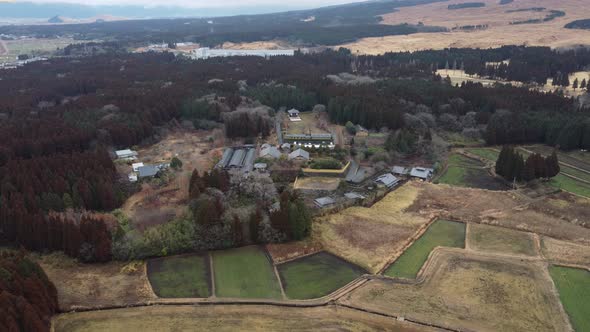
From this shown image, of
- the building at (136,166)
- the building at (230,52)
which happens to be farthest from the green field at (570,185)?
the building at (230,52)

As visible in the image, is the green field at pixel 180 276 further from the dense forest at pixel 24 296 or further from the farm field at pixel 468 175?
the farm field at pixel 468 175

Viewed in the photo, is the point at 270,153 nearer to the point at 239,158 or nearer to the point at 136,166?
the point at 239,158

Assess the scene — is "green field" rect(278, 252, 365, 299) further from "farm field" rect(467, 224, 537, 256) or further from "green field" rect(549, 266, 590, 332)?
"green field" rect(549, 266, 590, 332)

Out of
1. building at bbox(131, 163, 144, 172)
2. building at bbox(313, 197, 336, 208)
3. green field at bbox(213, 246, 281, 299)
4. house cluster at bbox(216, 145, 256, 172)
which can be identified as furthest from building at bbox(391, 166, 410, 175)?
building at bbox(131, 163, 144, 172)

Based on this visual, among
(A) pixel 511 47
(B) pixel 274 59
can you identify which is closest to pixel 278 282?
(B) pixel 274 59

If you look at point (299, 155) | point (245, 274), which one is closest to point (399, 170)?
point (299, 155)

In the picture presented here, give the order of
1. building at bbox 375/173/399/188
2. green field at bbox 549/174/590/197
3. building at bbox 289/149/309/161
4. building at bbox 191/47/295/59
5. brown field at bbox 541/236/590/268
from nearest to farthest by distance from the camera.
→ brown field at bbox 541/236/590/268
green field at bbox 549/174/590/197
building at bbox 375/173/399/188
building at bbox 289/149/309/161
building at bbox 191/47/295/59
